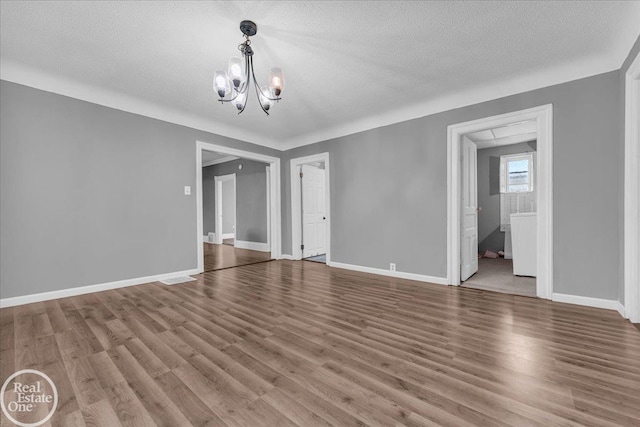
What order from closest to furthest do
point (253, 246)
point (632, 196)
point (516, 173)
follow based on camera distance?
point (632, 196) → point (516, 173) → point (253, 246)

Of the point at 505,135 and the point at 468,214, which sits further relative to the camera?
the point at 505,135

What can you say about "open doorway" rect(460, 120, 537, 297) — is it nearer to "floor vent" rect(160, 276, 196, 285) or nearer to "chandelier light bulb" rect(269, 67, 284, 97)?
"chandelier light bulb" rect(269, 67, 284, 97)

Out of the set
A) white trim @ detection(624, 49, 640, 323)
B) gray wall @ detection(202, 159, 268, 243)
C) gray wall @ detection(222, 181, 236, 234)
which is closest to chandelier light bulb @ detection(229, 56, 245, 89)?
white trim @ detection(624, 49, 640, 323)

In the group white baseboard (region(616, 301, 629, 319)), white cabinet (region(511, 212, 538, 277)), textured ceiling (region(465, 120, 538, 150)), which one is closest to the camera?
white baseboard (region(616, 301, 629, 319))

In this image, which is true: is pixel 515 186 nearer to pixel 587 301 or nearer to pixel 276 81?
pixel 587 301

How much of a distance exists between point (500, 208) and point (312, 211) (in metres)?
4.39

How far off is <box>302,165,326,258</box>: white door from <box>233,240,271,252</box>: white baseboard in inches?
61.5

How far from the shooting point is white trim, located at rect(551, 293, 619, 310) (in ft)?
8.82

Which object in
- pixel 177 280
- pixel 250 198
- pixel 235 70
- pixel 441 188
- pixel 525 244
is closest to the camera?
pixel 235 70

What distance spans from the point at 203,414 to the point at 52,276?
10.4ft

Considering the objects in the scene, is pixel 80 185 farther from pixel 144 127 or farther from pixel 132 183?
pixel 144 127

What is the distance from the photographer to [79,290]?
331 centimetres

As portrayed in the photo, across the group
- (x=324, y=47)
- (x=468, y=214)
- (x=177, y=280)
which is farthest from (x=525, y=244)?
(x=177, y=280)

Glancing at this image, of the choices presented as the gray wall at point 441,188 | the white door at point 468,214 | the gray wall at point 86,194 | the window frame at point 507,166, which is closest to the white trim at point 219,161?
the gray wall at point 441,188
